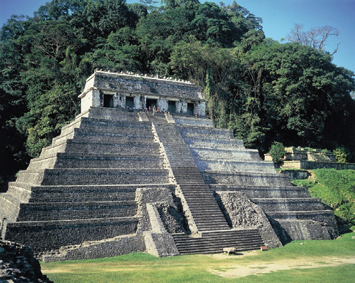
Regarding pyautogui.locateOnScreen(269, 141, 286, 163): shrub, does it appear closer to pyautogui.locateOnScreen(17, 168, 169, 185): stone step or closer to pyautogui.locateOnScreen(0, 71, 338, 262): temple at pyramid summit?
pyautogui.locateOnScreen(0, 71, 338, 262): temple at pyramid summit

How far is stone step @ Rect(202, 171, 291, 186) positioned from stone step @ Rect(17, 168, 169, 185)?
2.82m

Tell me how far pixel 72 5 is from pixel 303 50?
34583 mm

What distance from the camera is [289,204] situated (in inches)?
836

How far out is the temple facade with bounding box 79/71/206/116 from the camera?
2661cm

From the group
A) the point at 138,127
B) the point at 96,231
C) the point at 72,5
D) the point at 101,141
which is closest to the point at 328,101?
the point at 138,127

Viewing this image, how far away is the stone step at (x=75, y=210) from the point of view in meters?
15.2

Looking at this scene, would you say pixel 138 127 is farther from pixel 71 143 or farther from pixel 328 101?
pixel 328 101

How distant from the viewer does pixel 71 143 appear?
785 inches

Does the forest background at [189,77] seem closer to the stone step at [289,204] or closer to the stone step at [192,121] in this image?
the stone step at [192,121]

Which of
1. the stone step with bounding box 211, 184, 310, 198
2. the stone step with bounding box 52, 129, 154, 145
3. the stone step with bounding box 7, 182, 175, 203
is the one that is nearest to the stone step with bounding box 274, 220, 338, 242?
the stone step with bounding box 211, 184, 310, 198

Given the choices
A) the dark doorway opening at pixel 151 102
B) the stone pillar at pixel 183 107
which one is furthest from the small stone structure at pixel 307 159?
the dark doorway opening at pixel 151 102

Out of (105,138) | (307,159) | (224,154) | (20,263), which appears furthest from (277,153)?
(20,263)

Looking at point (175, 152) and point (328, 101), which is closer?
point (175, 152)

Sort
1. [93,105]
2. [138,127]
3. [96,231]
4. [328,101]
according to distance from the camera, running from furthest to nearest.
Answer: [328,101] → [93,105] → [138,127] → [96,231]
